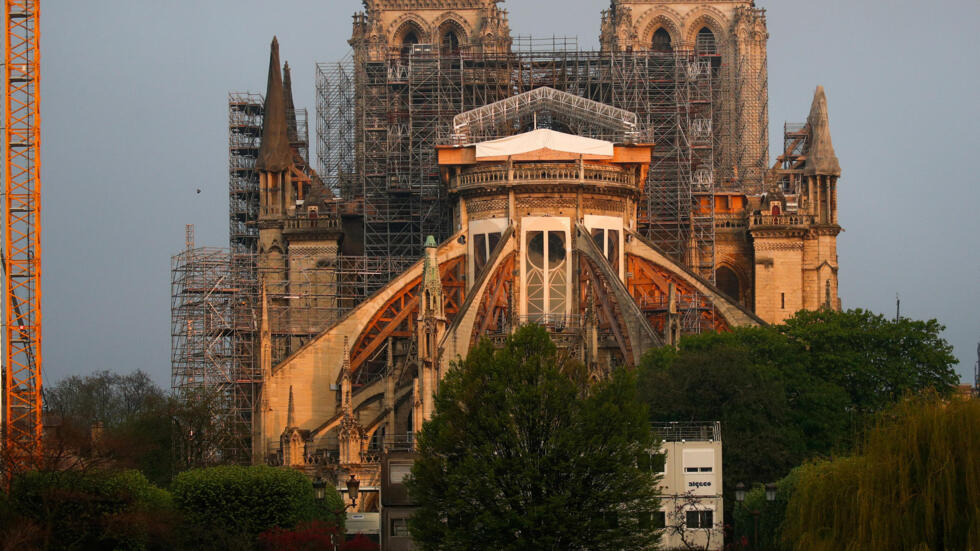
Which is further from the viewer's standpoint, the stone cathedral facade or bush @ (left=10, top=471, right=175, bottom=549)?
the stone cathedral facade

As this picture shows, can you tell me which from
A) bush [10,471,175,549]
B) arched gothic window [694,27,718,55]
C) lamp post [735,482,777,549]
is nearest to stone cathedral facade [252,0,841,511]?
arched gothic window [694,27,718,55]

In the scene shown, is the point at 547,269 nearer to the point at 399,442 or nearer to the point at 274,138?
the point at 399,442

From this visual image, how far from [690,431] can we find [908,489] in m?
16.2

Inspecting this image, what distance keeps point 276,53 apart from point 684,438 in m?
35.0

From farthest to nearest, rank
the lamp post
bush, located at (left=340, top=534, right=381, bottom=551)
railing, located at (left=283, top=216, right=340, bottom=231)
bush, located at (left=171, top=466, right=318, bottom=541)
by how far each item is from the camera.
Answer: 1. railing, located at (left=283, top=216, right=340, bottom=231)
2. bush, located at (left=171, top=466, right=318, bottom=541)
3. bush, located at (left=340, top=534, right=381, bottom=551)
4. the lamp post

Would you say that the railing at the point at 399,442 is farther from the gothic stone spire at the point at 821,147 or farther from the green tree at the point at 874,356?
the gothic stone spire at the point at 821,147

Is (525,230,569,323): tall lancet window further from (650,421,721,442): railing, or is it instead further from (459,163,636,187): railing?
(650,421,721,442): railing

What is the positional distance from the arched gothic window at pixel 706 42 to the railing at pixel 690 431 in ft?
115

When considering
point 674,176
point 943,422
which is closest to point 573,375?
point 943,422

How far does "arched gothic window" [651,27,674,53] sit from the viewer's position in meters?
95.7

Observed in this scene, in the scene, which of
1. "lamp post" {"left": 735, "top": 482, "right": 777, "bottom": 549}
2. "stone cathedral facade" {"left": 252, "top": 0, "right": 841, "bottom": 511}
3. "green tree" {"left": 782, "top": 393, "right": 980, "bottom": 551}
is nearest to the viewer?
"green tree" {"left": 782, "top": 393, "right": 980, "bottom": 551}

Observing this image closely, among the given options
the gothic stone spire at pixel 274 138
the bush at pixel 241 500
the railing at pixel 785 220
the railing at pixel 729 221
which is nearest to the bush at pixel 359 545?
the bush at pixel 241 500

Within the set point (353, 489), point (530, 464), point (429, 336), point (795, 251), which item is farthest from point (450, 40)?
point (530, 464)

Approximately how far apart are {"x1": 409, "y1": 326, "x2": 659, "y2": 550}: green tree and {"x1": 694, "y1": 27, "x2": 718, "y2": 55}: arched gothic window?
44.0 m
